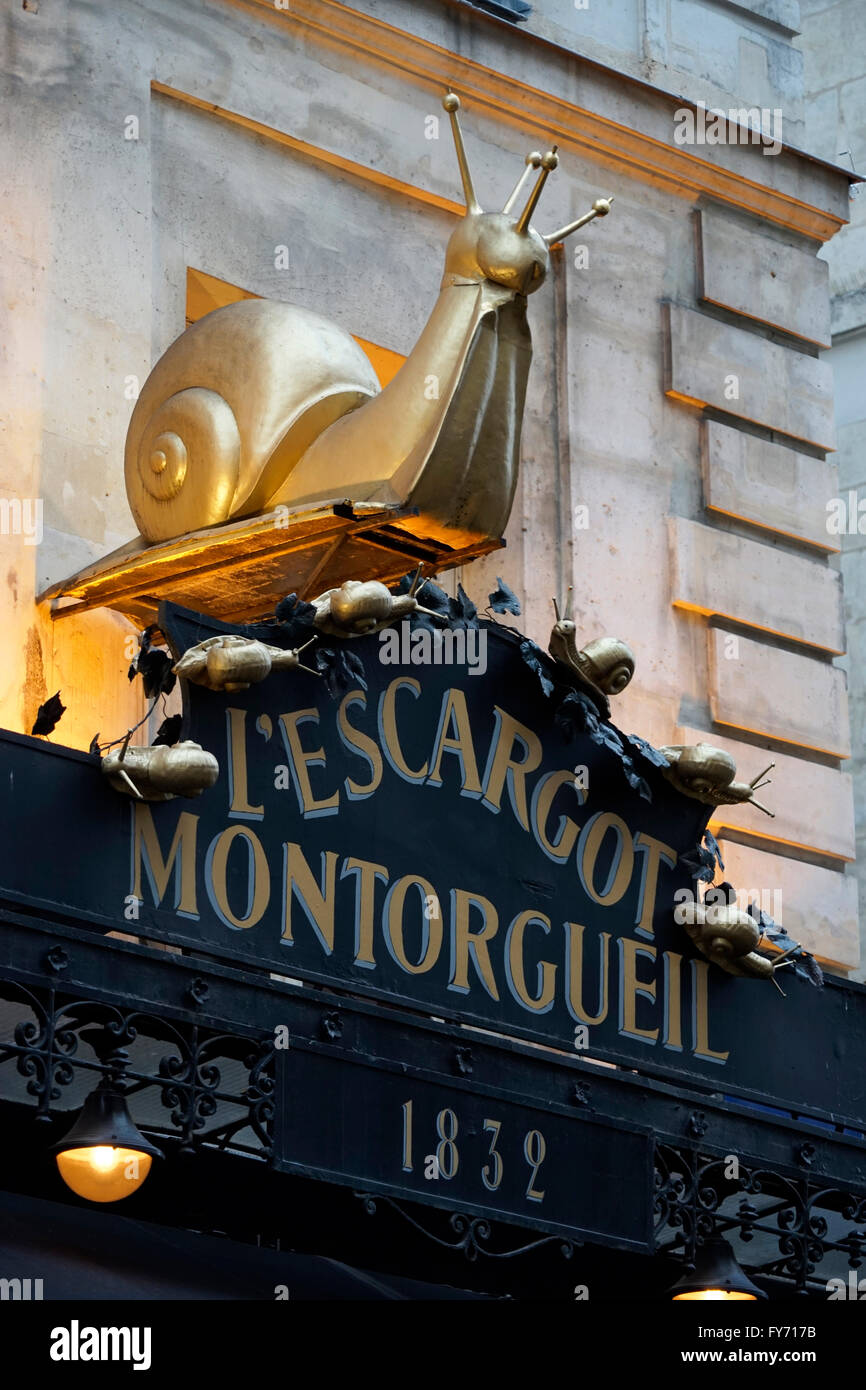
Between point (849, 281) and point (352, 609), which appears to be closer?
point (352, 609)

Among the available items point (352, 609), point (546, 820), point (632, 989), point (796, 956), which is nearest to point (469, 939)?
point (546, 820)

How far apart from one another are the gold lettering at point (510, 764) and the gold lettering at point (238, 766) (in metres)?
1.14

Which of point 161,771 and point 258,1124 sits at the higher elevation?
point 161,771

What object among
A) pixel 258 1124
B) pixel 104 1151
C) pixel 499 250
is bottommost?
pixel 104 1151

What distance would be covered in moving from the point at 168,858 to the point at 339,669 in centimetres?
113

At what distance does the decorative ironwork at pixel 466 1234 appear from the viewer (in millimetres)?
8906

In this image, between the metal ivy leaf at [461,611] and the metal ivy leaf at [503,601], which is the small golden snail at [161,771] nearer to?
the metal ivy leaf at [461,611]

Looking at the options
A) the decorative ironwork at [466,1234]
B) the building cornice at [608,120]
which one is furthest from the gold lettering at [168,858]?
the building cornice at [608,120]

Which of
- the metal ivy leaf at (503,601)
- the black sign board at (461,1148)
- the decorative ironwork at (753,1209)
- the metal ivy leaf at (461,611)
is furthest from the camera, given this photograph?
the metal ivy leaf at (503,601)

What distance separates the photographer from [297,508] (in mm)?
10727

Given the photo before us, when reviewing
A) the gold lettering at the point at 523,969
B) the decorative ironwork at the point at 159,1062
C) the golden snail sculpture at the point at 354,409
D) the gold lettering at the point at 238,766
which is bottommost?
the decorative ironwork at the point at 159,1062

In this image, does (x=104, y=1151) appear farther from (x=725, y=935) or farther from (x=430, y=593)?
(x=725, y=935)

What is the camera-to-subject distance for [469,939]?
967 centimetres
